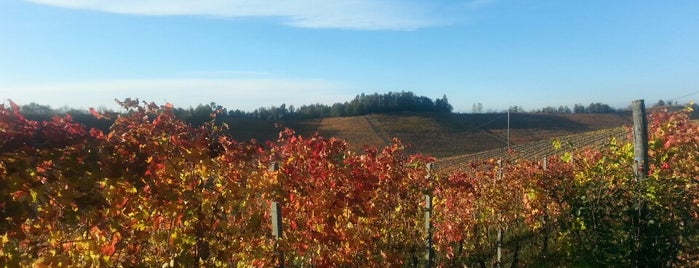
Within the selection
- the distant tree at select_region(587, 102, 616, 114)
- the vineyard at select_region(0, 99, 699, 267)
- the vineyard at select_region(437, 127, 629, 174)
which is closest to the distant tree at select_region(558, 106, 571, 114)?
the distant tree at select_region(587, 102, 616, 114)

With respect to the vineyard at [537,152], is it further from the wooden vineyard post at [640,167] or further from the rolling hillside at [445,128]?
the rolling hillside at [445,128]

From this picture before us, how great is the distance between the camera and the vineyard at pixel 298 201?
7.45 ft

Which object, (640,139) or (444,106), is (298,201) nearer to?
(640,139)

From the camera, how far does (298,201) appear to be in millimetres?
4098

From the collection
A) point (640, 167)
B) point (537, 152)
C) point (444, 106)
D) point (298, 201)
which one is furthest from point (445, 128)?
point (298, 201)

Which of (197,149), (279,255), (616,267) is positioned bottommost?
(616,267)

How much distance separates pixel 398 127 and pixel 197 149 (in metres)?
54.1

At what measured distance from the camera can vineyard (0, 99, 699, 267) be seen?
2271 mm

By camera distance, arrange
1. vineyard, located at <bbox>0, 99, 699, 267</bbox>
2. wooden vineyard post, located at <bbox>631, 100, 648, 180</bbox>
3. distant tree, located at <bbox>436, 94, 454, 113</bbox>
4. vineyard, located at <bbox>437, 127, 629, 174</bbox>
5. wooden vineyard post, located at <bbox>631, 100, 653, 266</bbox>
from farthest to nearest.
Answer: distant tree, located at <bbox>436, 94, 454, 113</bbox>
vineyard, located at <bbox>437, 127, 629, 174</bbox>
wooden vineyard post, located at <bbox>631, 100, 648, 180</bbox>
wooden vineyard post, located at <bbox>631, 100, 653, 266</bbox>
vineyard, located at <bbox>0, 99, 699, 267</bbox>

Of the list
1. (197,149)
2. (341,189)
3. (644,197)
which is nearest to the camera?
(197,149)

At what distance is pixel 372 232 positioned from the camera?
201 inches

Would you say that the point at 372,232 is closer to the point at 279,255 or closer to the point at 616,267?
the point at 279,255

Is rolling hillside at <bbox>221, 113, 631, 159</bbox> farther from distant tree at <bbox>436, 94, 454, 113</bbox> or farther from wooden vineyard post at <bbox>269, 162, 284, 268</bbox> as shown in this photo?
wooden vineyard post at <bbox>269, 162, 284, 268</bbox>

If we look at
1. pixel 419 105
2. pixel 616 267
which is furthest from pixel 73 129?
pixel 419 105
